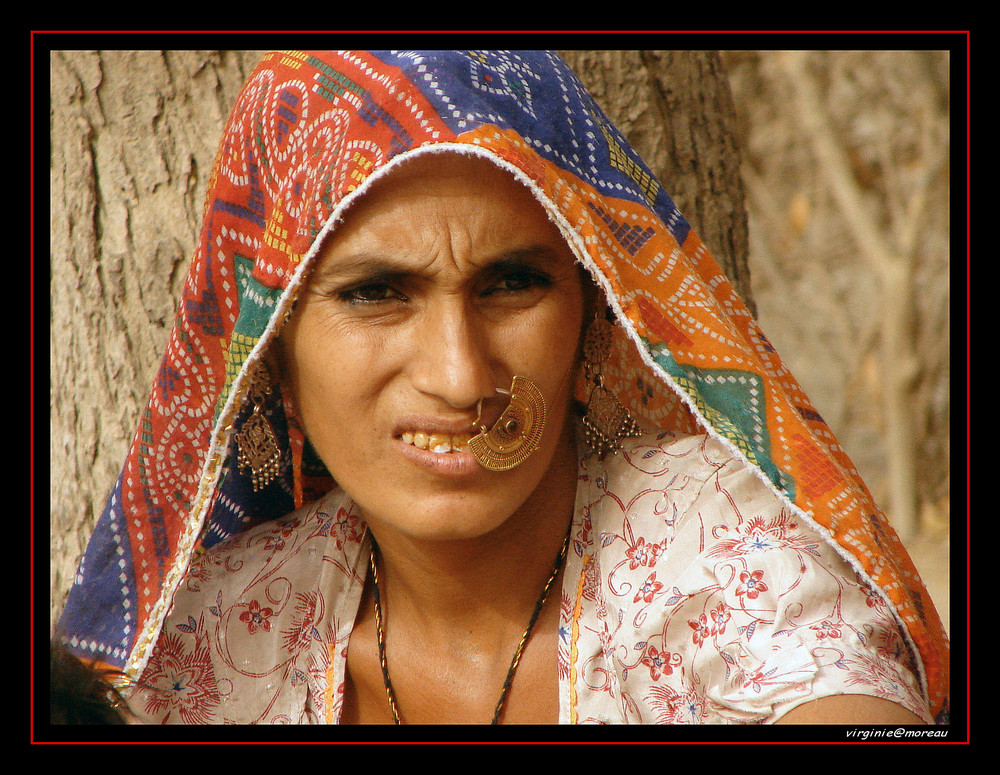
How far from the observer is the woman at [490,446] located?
1.58 m

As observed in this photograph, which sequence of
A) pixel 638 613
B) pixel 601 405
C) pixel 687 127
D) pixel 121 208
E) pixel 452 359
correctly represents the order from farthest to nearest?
pixel 687 127
pixel 121 208
pixel 601 405
pixel 638 613
pixel 452 359

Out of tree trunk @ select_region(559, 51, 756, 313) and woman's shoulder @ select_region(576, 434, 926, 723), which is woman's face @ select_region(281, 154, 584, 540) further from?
tree trunk @ select_region(559, 51, 756, 313)

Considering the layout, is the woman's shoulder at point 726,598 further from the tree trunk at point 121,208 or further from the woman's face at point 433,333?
the tree trunk at point 121,208

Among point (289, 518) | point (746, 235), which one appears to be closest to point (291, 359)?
point (289, 518)

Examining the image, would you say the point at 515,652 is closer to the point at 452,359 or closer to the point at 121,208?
the point at 452,359

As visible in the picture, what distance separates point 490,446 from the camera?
168 centimetres

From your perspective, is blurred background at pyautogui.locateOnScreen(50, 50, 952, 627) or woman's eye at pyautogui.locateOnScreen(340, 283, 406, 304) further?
blurred background at pyautogui.locateOnScreen(50, 50, 952, 627)

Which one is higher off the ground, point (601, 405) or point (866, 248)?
point (866, 248)

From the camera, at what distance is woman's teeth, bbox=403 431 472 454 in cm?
167

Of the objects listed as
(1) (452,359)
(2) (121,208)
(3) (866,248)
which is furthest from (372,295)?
(3) (866,248)

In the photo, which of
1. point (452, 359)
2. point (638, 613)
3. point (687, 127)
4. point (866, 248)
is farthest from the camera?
point (866, 248)

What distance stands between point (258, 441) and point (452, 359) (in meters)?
0.60

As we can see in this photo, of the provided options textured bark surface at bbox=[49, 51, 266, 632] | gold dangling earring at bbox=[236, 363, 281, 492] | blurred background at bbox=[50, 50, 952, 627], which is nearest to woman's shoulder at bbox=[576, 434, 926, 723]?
gold dangling earring at bbox=[236, 363, 281, 492]
